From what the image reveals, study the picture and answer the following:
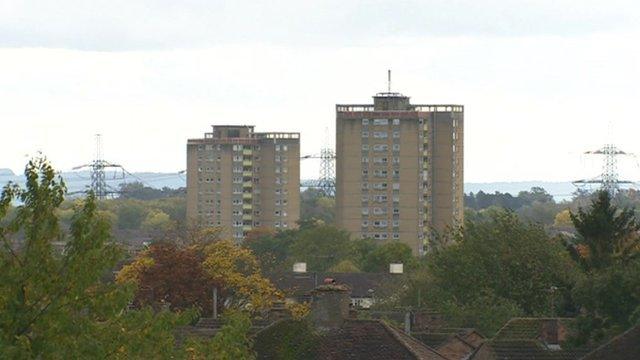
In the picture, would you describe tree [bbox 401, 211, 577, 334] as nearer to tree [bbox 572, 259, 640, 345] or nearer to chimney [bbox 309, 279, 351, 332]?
tree [bbox 572, 259, 640, 345]

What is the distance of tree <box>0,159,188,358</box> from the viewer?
26750mm

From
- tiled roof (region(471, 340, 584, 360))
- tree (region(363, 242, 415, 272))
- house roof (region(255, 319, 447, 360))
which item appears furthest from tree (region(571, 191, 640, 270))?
tree (region(363, 242, 415, 272))

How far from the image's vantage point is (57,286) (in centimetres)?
2719

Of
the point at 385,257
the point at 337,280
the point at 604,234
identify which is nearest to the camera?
the point at 604,234

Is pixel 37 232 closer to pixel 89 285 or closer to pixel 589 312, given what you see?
pixel 89 285

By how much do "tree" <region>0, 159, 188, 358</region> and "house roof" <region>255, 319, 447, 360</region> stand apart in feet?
78.2

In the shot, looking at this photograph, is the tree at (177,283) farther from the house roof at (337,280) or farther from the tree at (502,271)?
the house roof at (337,280)

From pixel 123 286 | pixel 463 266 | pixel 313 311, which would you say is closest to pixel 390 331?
pixel 313 311

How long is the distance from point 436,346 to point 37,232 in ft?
123

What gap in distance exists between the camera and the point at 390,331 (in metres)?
53.7

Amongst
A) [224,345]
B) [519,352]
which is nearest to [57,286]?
[224,345]

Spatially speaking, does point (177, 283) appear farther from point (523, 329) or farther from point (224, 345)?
point (224, 345)

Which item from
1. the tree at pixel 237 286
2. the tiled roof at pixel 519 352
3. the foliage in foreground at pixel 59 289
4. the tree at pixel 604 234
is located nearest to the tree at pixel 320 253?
the tree at pixel 237 286

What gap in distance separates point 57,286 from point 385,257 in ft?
520
